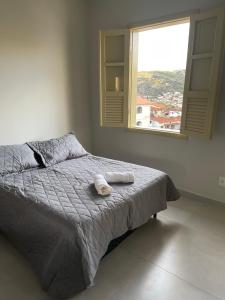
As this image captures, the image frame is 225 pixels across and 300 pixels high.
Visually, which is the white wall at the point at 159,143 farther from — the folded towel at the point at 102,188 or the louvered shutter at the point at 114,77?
the folded towel at the point at 102,188

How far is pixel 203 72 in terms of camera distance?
2469mm

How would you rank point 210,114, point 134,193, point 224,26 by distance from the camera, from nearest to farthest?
point 134,193 < point 224,26 < point 210,114

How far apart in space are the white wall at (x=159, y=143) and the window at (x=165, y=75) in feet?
0.48

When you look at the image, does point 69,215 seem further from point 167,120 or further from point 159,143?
point 167,120

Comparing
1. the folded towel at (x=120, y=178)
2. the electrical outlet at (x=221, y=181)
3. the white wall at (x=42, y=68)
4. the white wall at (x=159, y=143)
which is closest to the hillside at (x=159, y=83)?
the white wall at (x=159, y=143)

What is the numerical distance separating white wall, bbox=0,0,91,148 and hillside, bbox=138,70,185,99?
0.91 metres

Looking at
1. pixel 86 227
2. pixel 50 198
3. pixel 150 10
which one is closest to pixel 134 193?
pixel 86 227

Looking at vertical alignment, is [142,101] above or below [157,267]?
above

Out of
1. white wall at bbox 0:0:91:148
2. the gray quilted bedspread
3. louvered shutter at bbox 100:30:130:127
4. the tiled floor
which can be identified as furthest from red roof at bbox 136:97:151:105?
the tiled floor

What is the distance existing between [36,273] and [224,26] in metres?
2.75

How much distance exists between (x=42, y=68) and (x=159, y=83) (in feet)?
5.18

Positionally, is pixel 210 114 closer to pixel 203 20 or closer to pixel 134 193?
pixel 203 20

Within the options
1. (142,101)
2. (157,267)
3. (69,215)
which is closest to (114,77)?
(142,101)

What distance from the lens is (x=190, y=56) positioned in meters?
2.47
